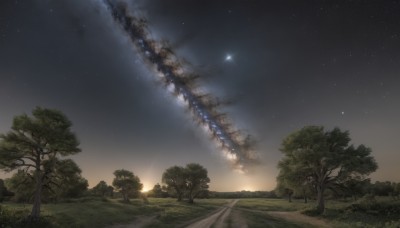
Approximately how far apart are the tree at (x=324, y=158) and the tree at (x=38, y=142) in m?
32.6

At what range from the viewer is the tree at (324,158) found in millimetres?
39250

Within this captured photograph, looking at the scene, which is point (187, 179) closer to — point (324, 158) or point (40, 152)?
point (324, 158)

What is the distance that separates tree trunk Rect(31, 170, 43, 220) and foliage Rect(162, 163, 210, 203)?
5860cm

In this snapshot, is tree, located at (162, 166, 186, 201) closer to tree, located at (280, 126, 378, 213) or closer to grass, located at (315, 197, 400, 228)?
tree, located at (280, 126, 378, 213)

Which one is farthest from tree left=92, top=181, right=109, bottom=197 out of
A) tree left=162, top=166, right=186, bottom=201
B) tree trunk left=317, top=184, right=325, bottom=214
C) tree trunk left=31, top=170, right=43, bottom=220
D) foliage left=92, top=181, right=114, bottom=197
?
tree trunk left=317, top=184, right=325, bottom=214

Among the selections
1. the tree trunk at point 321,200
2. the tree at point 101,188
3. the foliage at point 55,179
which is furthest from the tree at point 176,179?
the foliage at point 55,179

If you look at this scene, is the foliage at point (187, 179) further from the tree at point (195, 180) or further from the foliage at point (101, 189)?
the foliage at point (101, 189)

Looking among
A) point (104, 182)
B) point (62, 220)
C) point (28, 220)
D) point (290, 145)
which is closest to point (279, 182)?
point (290, 145)

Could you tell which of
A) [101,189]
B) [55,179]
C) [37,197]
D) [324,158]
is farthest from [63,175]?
[101,189]

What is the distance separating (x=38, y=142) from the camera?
91.3 feet

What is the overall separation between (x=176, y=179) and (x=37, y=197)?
60.3m

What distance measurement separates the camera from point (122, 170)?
88875 millimetres

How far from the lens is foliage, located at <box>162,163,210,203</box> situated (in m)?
84.1

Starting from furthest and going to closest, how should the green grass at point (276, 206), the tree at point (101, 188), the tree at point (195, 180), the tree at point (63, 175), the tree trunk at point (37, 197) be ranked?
the tree at point (101, 188), the tree at point (195, 180), the green grass at point (276, 206), the tree at point (63, 175), the tree trunk at point (37, 197)
